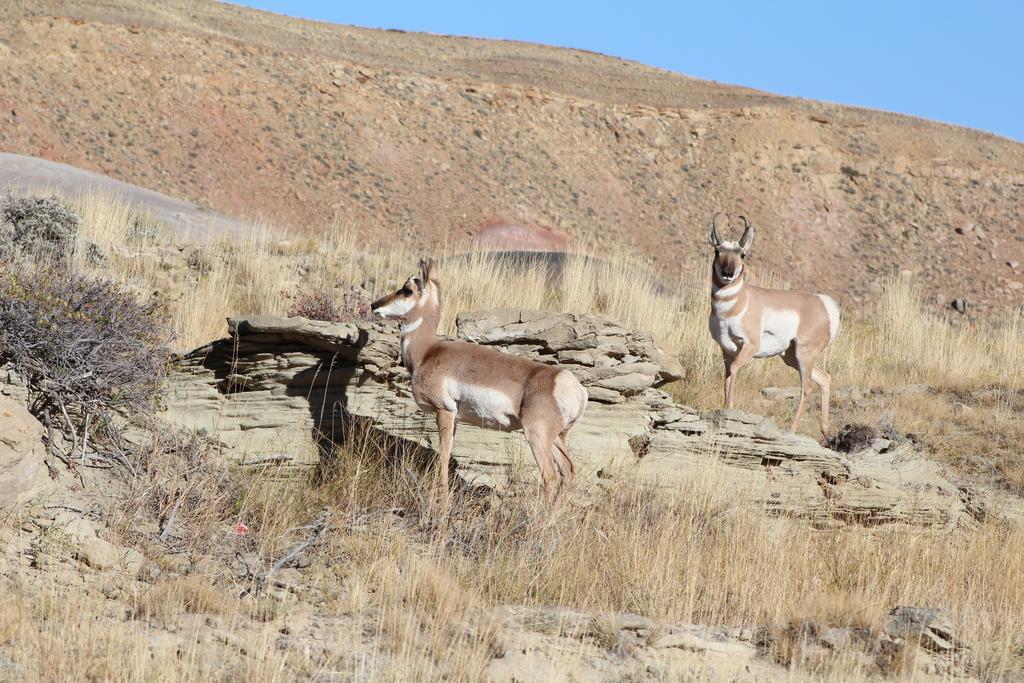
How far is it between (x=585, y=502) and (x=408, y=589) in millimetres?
2241

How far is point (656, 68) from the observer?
206 feet

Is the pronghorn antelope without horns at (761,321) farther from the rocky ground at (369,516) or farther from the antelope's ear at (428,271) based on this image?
the antelope's ear at (428,271)

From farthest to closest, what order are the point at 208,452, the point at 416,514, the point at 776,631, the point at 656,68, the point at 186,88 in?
the point at 656,68 < the point at 186,88 < the point at 208,452 < the point at 416,514 < the point at 776,631

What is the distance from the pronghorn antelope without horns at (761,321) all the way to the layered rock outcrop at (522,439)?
1.97m

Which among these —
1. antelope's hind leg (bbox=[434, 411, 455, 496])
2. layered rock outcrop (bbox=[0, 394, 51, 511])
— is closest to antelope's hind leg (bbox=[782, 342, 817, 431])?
antelope's hind leg (bbox=[434, 411, 455, 496])

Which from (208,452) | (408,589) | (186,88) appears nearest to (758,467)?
(408,589)

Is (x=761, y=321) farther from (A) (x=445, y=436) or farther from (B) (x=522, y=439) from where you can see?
(A) (x=445, y=436)

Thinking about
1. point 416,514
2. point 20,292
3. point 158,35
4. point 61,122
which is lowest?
point 416,514

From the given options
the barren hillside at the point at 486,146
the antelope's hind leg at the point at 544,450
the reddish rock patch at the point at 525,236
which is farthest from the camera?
the reddish rock patch at the point at 525,236

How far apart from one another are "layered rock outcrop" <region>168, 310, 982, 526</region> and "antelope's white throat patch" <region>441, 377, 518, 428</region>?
959mm

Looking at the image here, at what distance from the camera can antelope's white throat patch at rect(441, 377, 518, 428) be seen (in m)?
8.08

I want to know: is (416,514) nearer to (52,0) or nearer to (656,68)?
(52,0)

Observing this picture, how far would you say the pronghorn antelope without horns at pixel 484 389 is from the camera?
313 inches

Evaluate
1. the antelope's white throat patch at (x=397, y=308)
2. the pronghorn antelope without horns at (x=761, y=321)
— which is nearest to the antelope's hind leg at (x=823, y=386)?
the pronghorn antelope without horns at (x=761, y=321)
